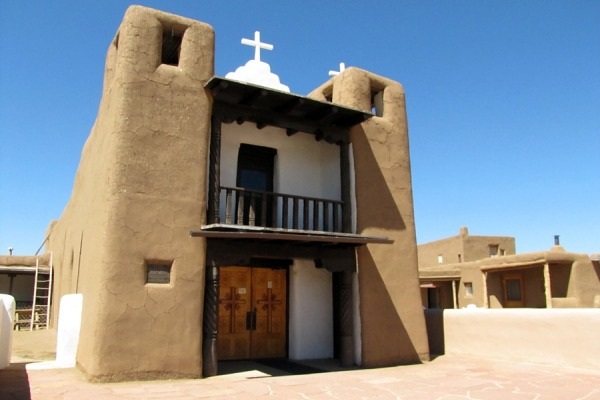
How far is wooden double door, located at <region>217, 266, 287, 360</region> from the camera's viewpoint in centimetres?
1111

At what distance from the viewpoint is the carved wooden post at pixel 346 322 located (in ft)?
34.7

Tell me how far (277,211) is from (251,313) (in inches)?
104

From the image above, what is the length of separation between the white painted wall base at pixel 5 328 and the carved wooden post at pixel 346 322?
6520 mm

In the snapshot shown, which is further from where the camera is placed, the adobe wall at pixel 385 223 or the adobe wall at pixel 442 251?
the adobe wall at pixel 442 251

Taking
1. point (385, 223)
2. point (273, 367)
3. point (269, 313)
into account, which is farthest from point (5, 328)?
point (385, 223)

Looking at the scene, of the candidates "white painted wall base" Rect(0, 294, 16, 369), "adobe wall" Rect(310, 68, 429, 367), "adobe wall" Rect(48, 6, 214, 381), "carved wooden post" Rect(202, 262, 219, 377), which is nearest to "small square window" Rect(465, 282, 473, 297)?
"adobe wall" Rect(310, 68, 429, 367)

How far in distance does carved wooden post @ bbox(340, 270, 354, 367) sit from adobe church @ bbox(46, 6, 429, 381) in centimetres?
3

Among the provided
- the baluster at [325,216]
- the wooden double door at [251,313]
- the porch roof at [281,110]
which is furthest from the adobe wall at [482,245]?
the porch roof at [281,110]

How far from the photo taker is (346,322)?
422 inches

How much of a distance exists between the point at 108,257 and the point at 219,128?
3308 millimetres

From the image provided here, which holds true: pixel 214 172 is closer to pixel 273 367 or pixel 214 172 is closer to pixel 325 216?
pixel 325 216

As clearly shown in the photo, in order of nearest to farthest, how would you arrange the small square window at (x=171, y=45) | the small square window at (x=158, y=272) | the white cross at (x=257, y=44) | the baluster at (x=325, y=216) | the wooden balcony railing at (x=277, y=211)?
the small square window at (x=158, y=272) < the wooden balcony railing at (x=277, y=211) < the small square window at (x=171, y=45) < the baluster at (x=325, y=216) < the white cross at (x=257, y=44)

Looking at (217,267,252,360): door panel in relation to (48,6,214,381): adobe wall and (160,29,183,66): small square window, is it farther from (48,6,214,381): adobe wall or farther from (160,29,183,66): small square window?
(160,29,183,66): small square window

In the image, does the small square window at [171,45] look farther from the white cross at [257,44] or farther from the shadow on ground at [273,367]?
the shadow on ground at [273,367]
